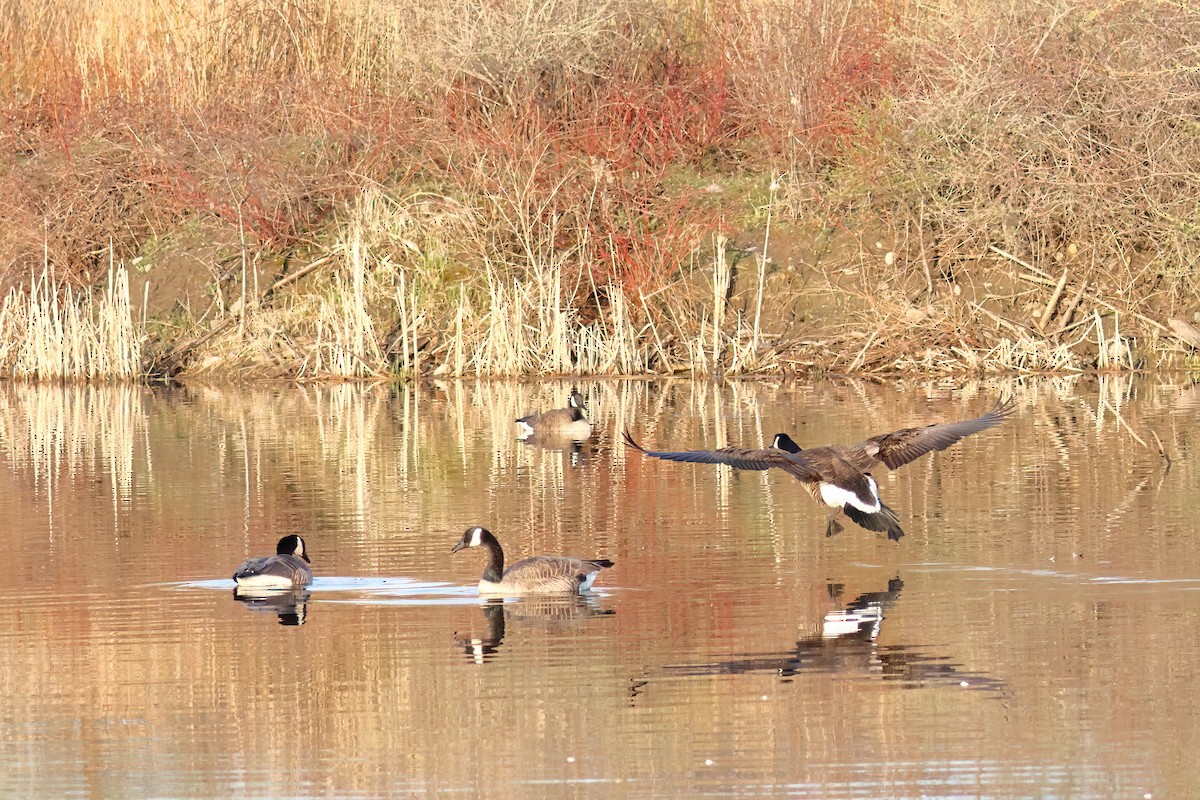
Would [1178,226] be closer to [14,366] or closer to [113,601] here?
[14,366]

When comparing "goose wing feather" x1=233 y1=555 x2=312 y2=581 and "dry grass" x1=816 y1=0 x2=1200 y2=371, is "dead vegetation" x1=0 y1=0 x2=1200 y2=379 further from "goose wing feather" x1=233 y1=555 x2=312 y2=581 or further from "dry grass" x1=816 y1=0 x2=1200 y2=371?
"goose wing feather" x1=233 y1=555 x2=312 y2=581

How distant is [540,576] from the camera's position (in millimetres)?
10703

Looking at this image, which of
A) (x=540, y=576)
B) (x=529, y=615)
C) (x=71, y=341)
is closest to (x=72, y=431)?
(x=71, y=341)

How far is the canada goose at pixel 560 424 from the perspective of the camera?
1902cm

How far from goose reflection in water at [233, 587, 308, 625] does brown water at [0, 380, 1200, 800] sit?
0.05 m

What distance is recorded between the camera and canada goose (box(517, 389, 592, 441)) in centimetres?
1902

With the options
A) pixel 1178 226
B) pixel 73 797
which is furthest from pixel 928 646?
pixel 1178 226

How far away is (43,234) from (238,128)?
3317mm

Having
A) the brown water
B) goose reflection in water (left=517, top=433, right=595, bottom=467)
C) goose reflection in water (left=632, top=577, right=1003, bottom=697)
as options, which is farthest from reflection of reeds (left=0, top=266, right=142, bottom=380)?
goose reflection in water (left=632, top=577, right=1003, bottom=697)

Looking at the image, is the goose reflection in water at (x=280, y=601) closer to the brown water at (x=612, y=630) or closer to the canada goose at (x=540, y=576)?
the brown water at (x=612, y=630)

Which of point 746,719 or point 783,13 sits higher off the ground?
point 783,13

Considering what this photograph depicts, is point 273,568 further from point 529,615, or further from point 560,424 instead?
point 560,424

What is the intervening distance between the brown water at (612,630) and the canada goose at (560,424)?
841 mm

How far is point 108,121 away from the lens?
31219 mm
